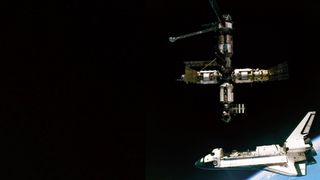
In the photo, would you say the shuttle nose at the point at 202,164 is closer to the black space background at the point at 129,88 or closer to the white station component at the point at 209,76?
the black space background at the point at 129,88

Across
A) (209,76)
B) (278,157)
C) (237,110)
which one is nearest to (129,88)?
(209,76)

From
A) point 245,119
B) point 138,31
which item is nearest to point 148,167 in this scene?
point 245,119

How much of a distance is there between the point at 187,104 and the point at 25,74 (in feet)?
2.67

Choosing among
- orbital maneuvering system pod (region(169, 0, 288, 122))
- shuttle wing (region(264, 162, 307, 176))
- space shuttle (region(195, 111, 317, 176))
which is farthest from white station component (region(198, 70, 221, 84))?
shuttle wing (region(264, 162, 307, 176))

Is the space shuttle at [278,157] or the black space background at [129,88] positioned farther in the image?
the black space background at [129,88]

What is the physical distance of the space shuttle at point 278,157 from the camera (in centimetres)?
179

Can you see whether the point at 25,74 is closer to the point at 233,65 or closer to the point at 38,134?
the point at 38,134

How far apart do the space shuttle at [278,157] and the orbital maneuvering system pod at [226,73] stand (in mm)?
169

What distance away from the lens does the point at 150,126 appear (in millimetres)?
2004

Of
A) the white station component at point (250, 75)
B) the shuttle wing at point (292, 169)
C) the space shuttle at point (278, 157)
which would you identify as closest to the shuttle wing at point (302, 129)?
the space shuttle at point (278, 157)

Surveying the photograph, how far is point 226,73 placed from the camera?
1867mm

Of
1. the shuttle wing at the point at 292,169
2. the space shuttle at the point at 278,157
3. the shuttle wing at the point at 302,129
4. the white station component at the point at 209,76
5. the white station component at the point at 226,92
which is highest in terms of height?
the white station component at the point at 209,76

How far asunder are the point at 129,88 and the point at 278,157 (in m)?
0.75

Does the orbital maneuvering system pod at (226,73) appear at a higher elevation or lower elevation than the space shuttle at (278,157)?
higher
